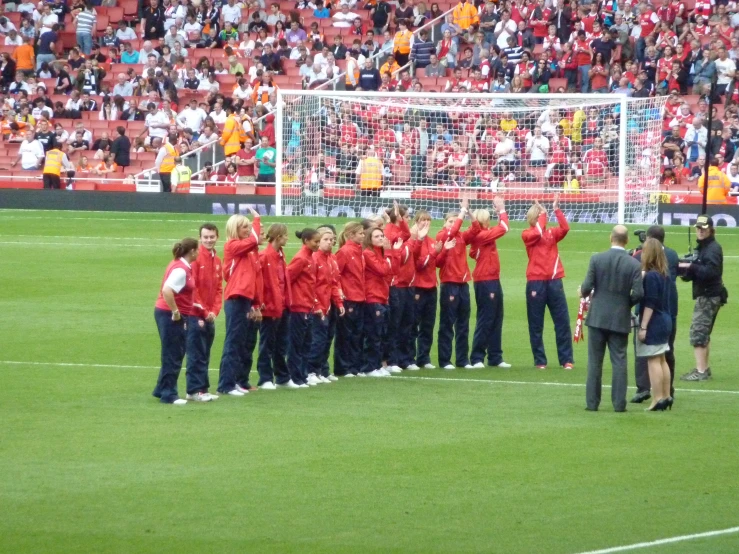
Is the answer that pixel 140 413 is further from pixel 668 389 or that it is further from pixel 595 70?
pixel 595 70

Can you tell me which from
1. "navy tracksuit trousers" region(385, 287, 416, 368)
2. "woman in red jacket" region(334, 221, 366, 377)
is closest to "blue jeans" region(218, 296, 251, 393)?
"woman in red jacket" region(334, 221, 366, 377)

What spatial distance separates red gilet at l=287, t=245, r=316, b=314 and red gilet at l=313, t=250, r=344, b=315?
0.12m

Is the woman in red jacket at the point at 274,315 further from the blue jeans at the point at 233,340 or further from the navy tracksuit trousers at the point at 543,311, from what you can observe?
the navy tracksuit trousers at the point at 543,311

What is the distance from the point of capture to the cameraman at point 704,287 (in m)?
15.5

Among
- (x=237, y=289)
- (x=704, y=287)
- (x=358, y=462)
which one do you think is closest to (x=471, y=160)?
(x=704, y=287)

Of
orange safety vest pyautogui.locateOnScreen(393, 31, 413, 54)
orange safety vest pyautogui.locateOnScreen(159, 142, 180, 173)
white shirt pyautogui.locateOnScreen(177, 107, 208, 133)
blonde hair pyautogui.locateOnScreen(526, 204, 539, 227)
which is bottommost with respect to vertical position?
blonde hair pyautogui.locateOnScreen(526, 204, 539, 227)

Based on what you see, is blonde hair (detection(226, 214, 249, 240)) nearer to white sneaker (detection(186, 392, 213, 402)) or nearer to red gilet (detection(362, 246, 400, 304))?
white sneaker (detection(186, 392, 213, 402))

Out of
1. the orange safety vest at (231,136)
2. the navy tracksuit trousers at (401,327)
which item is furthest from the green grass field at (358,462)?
the orange safety vest at (231,136)

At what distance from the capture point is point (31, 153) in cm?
3838

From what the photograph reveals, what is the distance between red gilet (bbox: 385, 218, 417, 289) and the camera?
16094 millimetres

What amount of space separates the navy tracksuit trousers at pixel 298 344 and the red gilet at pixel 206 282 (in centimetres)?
116

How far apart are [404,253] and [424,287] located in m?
0.62

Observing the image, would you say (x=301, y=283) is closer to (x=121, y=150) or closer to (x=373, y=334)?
(x=373, y=334)

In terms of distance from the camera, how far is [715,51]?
112ft
